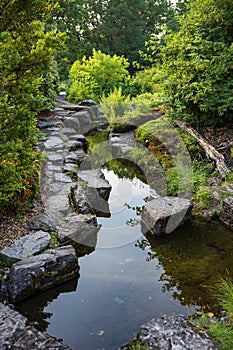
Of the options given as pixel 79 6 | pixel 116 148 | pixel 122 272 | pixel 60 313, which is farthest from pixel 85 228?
pixel 79 6

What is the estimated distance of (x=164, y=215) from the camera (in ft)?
15.1

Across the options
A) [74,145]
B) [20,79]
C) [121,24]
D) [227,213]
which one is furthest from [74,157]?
[121,24]

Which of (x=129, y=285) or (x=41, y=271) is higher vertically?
(x=41, y=271)

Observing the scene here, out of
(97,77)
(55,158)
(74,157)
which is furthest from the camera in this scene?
(97,77)

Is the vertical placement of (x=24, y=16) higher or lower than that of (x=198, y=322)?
higher

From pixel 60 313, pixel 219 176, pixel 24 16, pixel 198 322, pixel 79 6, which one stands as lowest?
pixel 60 313

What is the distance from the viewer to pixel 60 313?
10.5 feet

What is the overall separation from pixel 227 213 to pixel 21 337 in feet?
11.5

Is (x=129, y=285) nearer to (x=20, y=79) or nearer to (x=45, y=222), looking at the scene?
(x=45, y=222)

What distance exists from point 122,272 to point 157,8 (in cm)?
2575

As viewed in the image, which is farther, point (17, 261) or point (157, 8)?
point (157, 8)

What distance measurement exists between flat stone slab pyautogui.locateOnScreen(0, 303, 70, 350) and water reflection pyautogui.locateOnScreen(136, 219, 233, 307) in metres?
1.46

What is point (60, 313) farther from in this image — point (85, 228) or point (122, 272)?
point (85, 228)

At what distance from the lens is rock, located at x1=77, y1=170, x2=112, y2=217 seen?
5.43m
